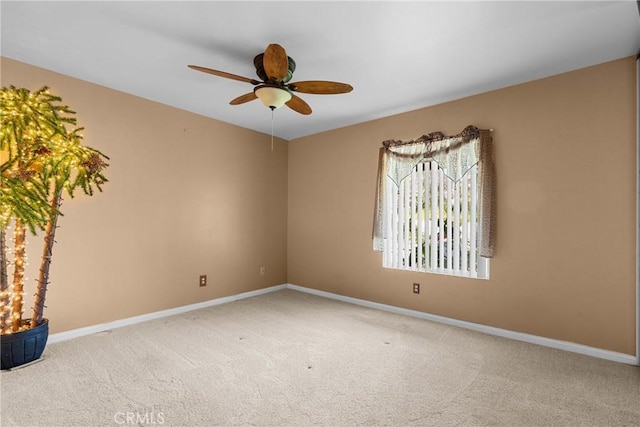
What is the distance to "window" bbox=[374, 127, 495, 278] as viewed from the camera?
3.17 m

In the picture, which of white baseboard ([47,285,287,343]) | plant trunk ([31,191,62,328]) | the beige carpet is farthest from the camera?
white baseboard ([47,285,287,343])

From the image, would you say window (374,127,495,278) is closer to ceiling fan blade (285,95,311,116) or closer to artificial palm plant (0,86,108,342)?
ceiling fan blade (285,95,311,116)

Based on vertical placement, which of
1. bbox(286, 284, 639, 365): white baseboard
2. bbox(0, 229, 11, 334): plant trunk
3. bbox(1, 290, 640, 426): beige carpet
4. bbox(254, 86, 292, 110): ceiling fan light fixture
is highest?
bbox(254, 86, 292, 110): ceiling fan light fixture

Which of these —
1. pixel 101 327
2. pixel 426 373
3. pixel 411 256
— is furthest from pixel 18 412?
pixel 411 256

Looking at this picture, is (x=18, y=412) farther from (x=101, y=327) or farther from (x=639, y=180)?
(x=639, y=180)

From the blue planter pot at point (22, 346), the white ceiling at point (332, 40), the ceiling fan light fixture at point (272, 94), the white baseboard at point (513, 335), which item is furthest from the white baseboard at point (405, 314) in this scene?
the ceiling fan light fixture at point (272, 94)

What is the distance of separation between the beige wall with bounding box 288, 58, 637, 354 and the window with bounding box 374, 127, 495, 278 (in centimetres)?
13

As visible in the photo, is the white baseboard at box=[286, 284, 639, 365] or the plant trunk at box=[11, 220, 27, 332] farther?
the white baseboard at box=[286, 284, 639, 365]

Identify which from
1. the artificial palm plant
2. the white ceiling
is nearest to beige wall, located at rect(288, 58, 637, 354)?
the white ceiling

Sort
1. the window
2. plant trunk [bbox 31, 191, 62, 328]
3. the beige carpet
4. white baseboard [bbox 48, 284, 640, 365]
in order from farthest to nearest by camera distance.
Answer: the window, white baseboard [bbox 48, 284, 640, 365], plant trunk [bbox 31, 191, 62, 328], the beige carpet

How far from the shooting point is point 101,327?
10.1 feet

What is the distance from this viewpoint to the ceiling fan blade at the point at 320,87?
2.28 m

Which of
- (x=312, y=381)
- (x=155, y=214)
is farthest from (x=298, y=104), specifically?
(x=312, y=381)

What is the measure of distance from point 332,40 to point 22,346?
319 centimetres
